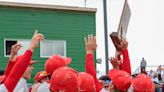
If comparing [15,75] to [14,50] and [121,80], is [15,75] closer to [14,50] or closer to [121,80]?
[14,50]

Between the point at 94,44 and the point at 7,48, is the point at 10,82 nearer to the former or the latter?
the point at 94,44

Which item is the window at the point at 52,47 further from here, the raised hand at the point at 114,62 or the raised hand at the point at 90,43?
the raised hand at the point at 90,43

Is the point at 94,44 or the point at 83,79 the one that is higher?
the point at 94,44

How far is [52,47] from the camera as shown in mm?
24516

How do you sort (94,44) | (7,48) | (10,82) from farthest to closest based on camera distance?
(7,48)
(94,44)
(10,82)

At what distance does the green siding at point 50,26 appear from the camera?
921 inches

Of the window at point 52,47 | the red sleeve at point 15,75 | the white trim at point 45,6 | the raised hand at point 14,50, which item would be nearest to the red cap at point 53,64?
the raised hand at point 14,50

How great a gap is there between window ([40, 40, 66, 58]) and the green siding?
236mm

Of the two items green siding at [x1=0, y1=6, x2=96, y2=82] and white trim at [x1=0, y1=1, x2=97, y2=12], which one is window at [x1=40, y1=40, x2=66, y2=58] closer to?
green siding at [x1=0, y1=6, x2=96, y2=82]

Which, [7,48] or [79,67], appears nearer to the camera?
[7,48]

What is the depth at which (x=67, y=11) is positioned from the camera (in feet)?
81.1

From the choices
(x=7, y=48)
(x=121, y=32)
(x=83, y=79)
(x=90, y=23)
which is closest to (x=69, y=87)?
(x=83, y=79)

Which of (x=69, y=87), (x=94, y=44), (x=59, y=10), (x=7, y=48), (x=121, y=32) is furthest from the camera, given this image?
(x=59, y=10)

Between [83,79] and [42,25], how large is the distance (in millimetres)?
19698
